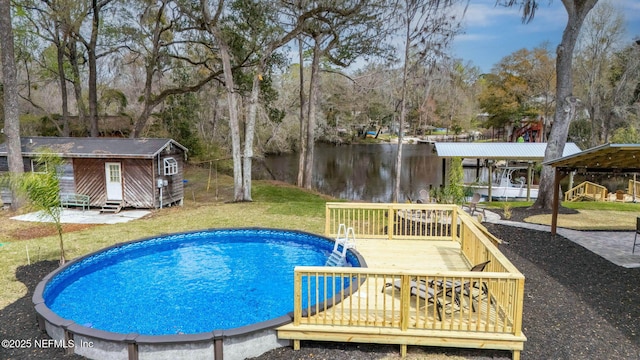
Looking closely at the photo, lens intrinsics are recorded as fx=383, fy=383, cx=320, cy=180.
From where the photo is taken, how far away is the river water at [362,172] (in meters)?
25.3

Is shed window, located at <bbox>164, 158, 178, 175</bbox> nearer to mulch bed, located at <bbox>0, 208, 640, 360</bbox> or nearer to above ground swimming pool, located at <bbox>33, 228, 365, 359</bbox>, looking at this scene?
above ground swimming pool, located at <bbox>33, 228, 365, 359</bbox>

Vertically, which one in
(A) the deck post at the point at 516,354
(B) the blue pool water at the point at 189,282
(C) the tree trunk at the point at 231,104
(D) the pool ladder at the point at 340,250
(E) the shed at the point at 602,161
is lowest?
(B) the blue pool water at the point at 189,282

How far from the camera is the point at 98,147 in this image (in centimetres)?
1400

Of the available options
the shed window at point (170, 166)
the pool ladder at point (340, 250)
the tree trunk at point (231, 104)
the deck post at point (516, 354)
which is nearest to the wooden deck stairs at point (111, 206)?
the shed window at point (170, 166)

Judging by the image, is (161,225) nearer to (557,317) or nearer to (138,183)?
(138,183)

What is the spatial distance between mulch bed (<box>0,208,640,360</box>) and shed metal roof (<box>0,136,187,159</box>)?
19.7 feet

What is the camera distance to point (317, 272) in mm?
5008

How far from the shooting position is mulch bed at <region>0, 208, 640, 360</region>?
4879 mm

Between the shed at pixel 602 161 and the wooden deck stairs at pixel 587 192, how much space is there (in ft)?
42.6

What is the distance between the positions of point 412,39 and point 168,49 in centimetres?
1333

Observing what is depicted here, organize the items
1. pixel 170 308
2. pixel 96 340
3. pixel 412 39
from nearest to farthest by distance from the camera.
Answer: pixel 96 340 → pixel 170 308 → pixel 412 39

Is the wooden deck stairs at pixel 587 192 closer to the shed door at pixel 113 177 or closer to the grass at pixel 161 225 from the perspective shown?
the grass at pixel 161 225

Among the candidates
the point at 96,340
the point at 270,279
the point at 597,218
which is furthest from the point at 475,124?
the point at 96,340

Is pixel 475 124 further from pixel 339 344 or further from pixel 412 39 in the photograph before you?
pixel 339 344
